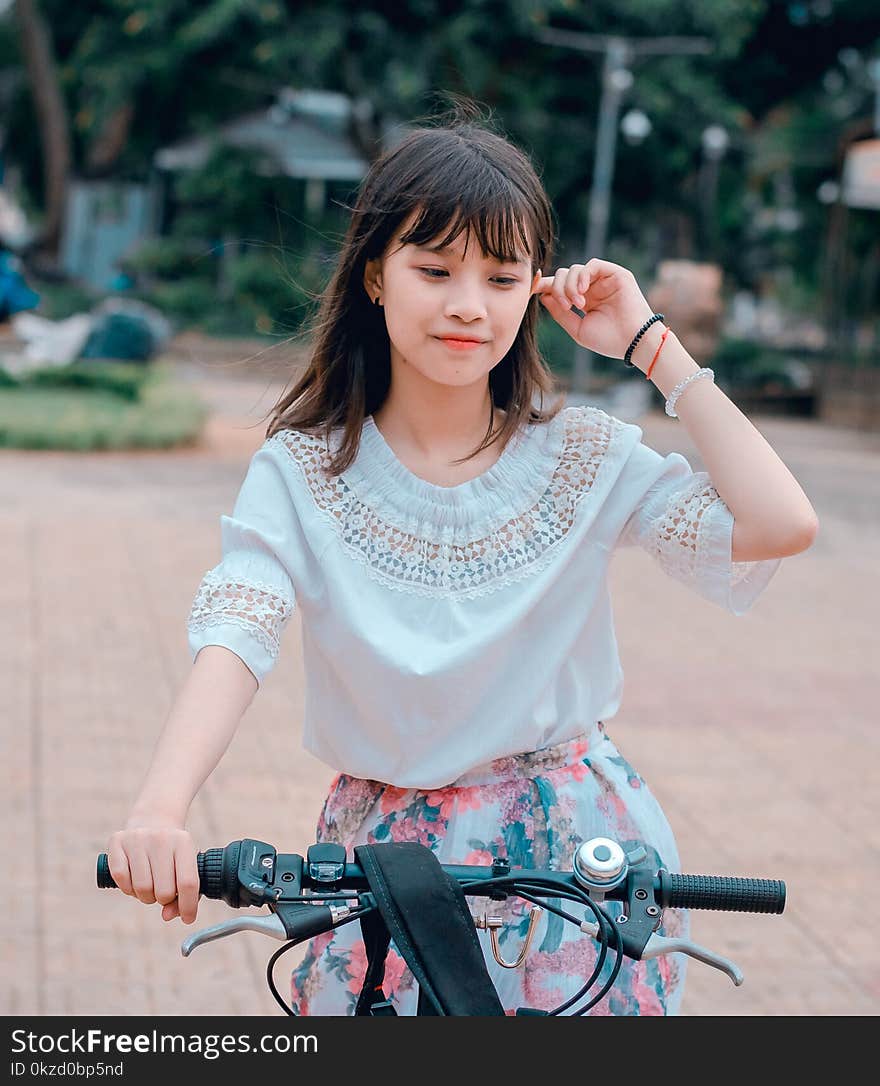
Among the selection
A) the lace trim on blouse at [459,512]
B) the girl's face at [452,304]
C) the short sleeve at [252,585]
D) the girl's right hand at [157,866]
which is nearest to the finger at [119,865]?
the girl's right hand at [157,866]

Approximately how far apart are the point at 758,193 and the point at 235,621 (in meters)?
38.1

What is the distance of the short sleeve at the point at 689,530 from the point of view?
2076 mm

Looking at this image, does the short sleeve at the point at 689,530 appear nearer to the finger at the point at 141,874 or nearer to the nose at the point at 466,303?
the nose at the point at 466,303

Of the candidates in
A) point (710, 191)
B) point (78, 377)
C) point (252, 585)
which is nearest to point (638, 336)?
point (252, 585)

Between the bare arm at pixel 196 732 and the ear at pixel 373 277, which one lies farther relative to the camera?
the ear at pixel 373 277

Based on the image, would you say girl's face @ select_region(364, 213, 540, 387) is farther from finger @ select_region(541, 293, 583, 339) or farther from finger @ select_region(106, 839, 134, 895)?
finger @ select_region(106, 839, 134, 895)

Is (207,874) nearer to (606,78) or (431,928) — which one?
(431,928)

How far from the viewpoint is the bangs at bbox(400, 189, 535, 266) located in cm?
198

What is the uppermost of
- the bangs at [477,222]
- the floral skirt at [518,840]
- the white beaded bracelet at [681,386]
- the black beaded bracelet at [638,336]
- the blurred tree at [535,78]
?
the bangs at [477,222]

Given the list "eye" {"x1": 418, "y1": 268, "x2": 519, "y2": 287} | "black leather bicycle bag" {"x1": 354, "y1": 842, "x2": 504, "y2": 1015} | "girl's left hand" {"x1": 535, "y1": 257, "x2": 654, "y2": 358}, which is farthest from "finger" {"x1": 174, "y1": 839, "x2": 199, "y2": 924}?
"girl's left hand" {"x1": 535, "y1": 257, "x2": 654, "y2": 358}

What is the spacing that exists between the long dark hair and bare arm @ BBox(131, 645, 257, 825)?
364mm

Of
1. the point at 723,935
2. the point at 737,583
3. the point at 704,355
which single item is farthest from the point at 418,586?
the point at 704,355

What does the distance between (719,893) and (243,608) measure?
65 cm

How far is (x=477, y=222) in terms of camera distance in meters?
1.98
